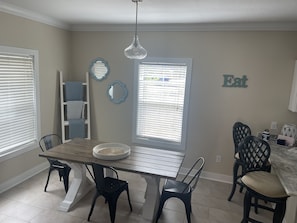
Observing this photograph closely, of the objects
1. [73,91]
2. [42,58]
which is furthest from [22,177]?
[42,58]

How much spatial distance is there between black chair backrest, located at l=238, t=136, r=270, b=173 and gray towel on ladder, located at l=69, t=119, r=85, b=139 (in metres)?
2.86

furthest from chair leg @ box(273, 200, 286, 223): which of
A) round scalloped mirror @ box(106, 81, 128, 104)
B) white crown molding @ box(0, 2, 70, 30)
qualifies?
white crown molding @ box(0, 2, 70, 30)

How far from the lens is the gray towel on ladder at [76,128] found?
4.20 m

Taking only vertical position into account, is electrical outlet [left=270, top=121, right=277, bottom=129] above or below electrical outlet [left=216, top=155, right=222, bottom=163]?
above

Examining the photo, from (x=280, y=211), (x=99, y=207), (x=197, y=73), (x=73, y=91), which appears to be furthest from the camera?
(x=73, y=91)

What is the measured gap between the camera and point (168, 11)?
2.85 meters

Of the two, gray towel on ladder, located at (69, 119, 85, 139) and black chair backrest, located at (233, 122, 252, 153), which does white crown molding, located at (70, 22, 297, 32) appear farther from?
gray towel on ladder, located at (69, 119, 85, 139)

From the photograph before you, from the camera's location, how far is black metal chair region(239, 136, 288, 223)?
2145mm

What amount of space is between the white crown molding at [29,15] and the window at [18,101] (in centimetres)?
49

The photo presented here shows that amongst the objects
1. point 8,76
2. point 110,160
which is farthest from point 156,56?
point 8,76

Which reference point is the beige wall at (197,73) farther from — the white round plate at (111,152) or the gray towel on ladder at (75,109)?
the white round plate at (111,152)

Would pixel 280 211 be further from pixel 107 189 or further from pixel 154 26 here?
pixel 154 26

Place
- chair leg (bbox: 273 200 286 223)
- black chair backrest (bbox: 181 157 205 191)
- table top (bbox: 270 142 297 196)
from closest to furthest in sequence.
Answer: table top (bbox: 270 142 297 196) → chair leg (bbox: 273 200 286 223) → black chair backrest (bbox: 181 157 205 191)

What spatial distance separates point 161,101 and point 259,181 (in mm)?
2156
